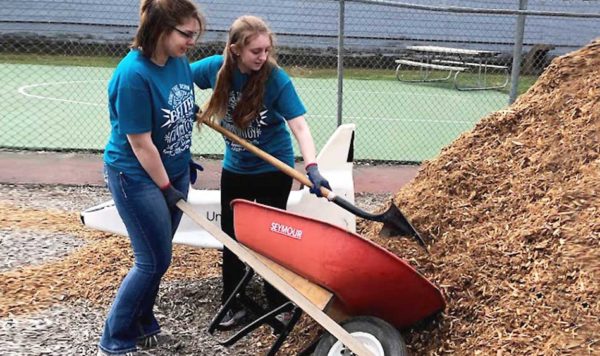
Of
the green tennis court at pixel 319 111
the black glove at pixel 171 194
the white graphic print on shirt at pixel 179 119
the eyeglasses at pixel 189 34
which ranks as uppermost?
the eyeglasses at pixel 189 34

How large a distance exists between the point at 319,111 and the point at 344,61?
5.25 meters

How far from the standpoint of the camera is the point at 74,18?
17984 millimetres

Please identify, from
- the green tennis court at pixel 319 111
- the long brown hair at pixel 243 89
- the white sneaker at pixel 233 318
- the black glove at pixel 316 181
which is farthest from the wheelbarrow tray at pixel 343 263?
the green tennis court at pixel 319 111

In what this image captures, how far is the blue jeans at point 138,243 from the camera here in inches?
127

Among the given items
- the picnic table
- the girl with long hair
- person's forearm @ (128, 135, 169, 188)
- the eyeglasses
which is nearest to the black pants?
the girl with long hair

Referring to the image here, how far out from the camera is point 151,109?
3090mm

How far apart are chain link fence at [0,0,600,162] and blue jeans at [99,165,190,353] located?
591 cm

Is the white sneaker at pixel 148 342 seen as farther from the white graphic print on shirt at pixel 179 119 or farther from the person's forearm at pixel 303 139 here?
the person's forearm at pixel 303 139

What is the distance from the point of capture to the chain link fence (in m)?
A: 10.6

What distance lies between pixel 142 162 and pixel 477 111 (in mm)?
9896

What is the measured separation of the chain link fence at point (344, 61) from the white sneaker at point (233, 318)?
5442mm

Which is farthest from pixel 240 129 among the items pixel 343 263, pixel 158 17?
pixel 343 263

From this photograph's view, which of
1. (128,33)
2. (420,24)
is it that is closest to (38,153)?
(128,33)

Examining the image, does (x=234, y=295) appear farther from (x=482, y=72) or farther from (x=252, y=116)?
(x=482, y=72)
